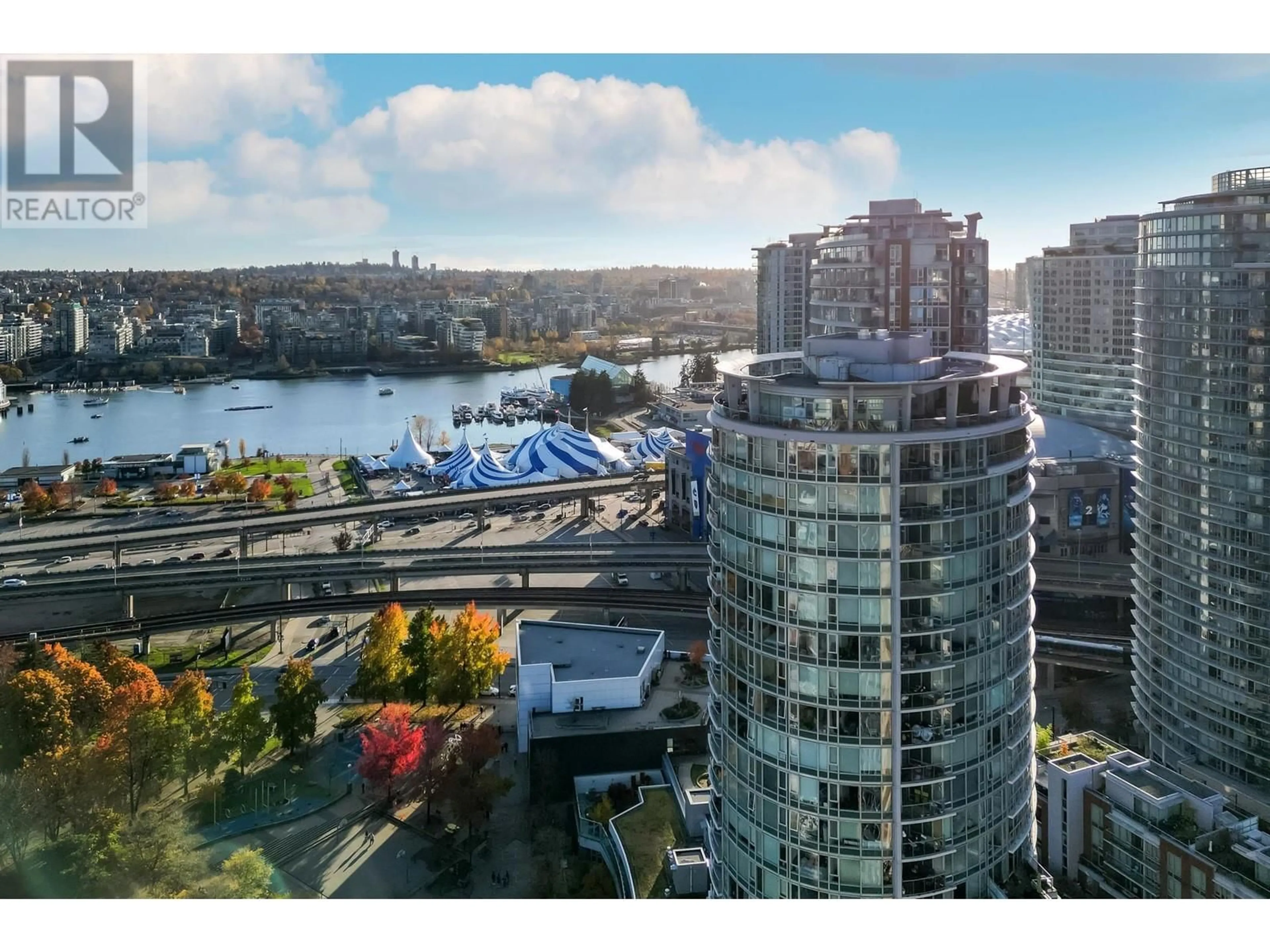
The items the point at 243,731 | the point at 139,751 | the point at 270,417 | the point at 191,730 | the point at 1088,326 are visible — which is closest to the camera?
the point at 139,751

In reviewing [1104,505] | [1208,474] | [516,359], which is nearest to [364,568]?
[1208,474]

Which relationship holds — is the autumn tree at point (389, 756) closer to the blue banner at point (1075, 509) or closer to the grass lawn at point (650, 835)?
the grass lawn at point (650, 835)

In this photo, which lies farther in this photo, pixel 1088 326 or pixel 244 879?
pixel 1088 326

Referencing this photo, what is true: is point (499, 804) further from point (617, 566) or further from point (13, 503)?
point (13, 503)

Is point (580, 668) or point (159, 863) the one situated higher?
point (580, 668)

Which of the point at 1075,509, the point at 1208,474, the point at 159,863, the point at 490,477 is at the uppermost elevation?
the point at 1208,474

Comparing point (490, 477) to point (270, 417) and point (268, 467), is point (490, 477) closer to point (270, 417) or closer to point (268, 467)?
point (268, 467)

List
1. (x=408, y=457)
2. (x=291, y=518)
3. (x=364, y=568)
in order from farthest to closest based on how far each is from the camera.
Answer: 1. (x=408, y=457)
2. (x=291, y=518)
3. (x=364, y=568)
